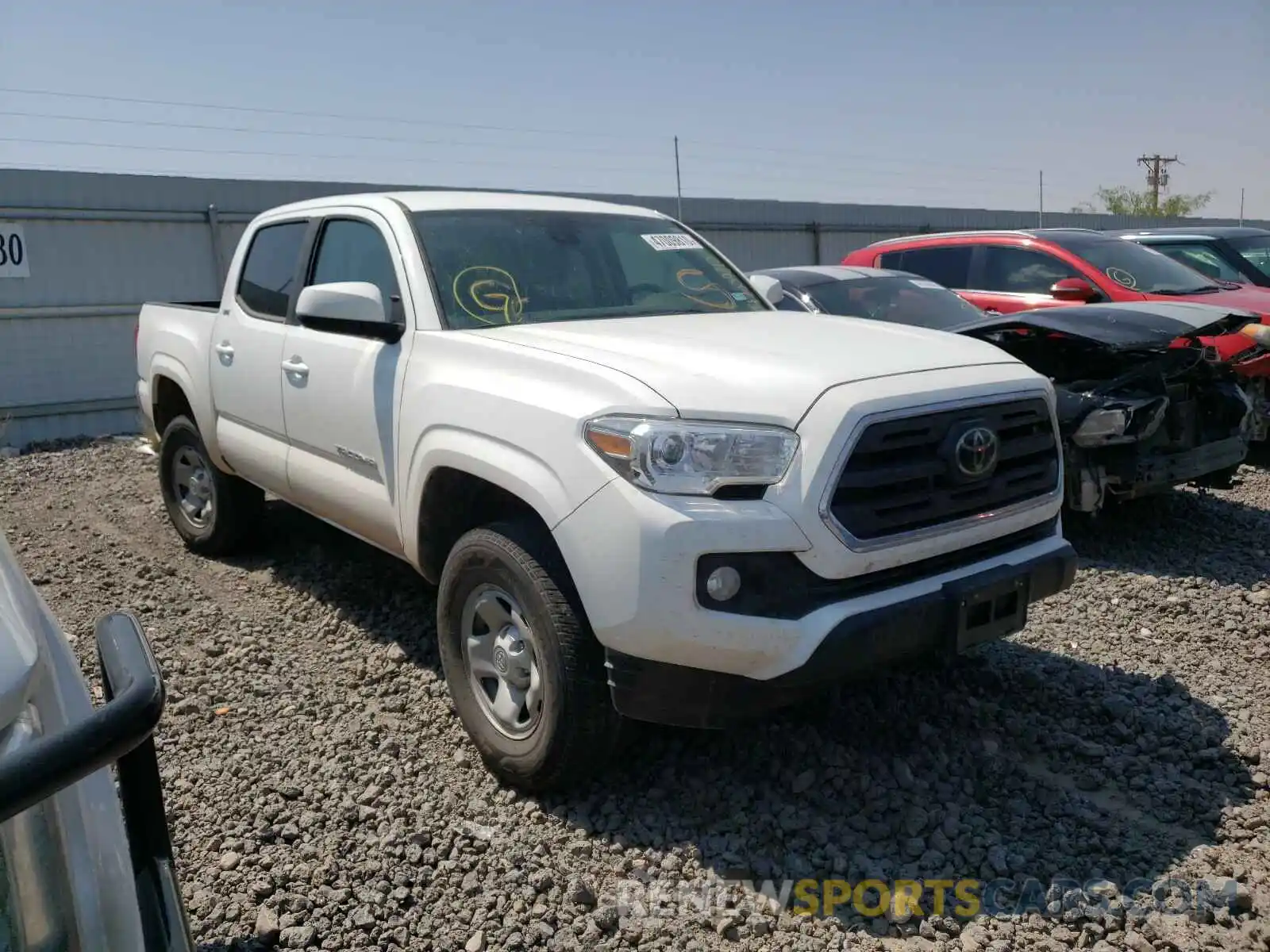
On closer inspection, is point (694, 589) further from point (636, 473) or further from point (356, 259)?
point (356, 259)

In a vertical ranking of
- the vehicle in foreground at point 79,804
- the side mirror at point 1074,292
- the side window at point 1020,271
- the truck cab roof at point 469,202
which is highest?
the truck cab roof at point 469,202

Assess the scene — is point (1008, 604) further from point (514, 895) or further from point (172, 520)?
point (172, 520)

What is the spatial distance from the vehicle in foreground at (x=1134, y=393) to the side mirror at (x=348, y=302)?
334 cm

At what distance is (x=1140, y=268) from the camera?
26.8 feet

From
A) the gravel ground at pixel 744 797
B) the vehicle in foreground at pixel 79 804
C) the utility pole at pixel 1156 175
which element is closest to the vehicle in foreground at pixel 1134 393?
the gravel ground at pixel 744 797

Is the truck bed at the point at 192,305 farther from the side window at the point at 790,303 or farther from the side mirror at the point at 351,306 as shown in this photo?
the side window at the point at 790,303

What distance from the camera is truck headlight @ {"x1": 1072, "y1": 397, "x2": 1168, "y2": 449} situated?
5.17 meters

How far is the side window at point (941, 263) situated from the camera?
346 inches

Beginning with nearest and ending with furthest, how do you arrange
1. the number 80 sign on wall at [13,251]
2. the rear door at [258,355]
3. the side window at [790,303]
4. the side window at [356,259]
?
the side window at [356,259], the rear door at [258,355], the side window at [790,303], the number 80 sign on wall at [13,251]

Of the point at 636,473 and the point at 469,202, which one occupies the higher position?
the point at 469,202

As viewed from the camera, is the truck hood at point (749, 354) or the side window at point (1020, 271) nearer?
the truck hood at point (749, 354)

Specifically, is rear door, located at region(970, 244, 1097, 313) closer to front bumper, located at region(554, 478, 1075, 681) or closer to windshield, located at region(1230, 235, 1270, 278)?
windshield, located at region(1230, 235, 1270, 278)

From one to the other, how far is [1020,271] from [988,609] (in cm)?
606

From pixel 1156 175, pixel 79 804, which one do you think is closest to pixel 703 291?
pixel 79 804
